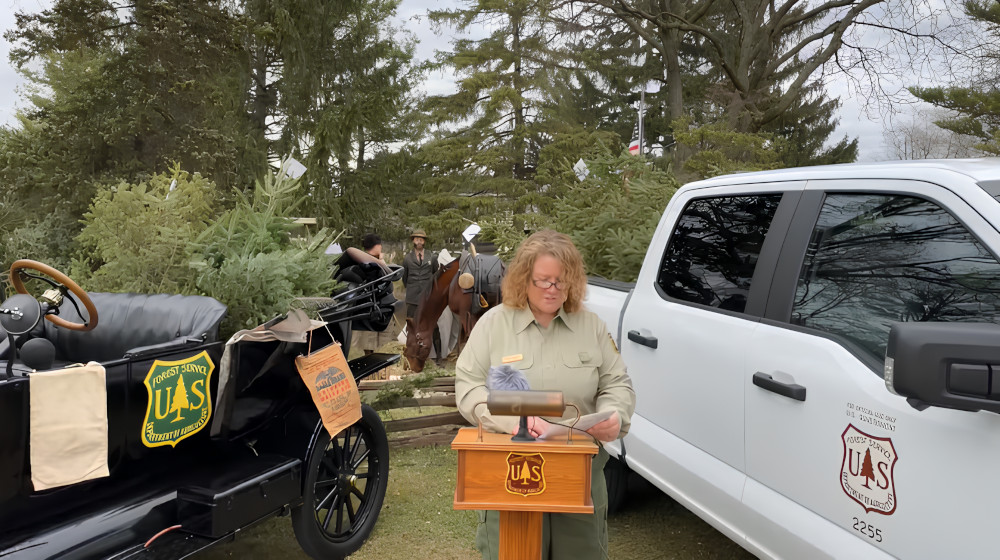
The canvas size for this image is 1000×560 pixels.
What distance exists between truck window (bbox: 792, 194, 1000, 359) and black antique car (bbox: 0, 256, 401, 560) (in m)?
2.38

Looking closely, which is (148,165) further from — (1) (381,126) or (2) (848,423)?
(2) (848,423)

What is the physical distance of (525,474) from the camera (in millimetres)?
1929

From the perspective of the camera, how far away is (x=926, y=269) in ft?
7.02

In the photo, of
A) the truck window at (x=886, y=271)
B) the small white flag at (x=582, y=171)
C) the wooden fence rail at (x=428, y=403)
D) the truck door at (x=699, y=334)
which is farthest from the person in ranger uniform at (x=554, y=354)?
the small white flag at (x=582, y=171)

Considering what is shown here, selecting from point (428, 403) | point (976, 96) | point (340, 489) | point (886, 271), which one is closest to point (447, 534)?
point (340, 489)

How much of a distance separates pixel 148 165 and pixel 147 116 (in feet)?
3.57

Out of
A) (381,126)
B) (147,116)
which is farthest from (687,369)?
(381,126)

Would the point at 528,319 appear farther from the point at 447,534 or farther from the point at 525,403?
the point at 447,534

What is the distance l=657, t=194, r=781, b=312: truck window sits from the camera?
9.54 feet

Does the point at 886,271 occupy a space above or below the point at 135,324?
above

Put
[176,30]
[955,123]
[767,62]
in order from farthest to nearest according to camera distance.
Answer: [767,62]
[955,123]
[176,30]

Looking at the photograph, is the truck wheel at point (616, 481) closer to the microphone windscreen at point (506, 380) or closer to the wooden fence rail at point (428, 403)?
the wooden fence rail at point (428, 403)

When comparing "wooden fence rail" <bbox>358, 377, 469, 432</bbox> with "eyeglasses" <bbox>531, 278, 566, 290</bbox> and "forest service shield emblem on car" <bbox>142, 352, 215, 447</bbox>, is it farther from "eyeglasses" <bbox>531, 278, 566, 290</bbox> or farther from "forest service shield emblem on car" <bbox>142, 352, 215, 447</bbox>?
"eyeglasses" <bbox>531, 278, 566, 290</bbox>

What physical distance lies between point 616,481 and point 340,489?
1618 mm
